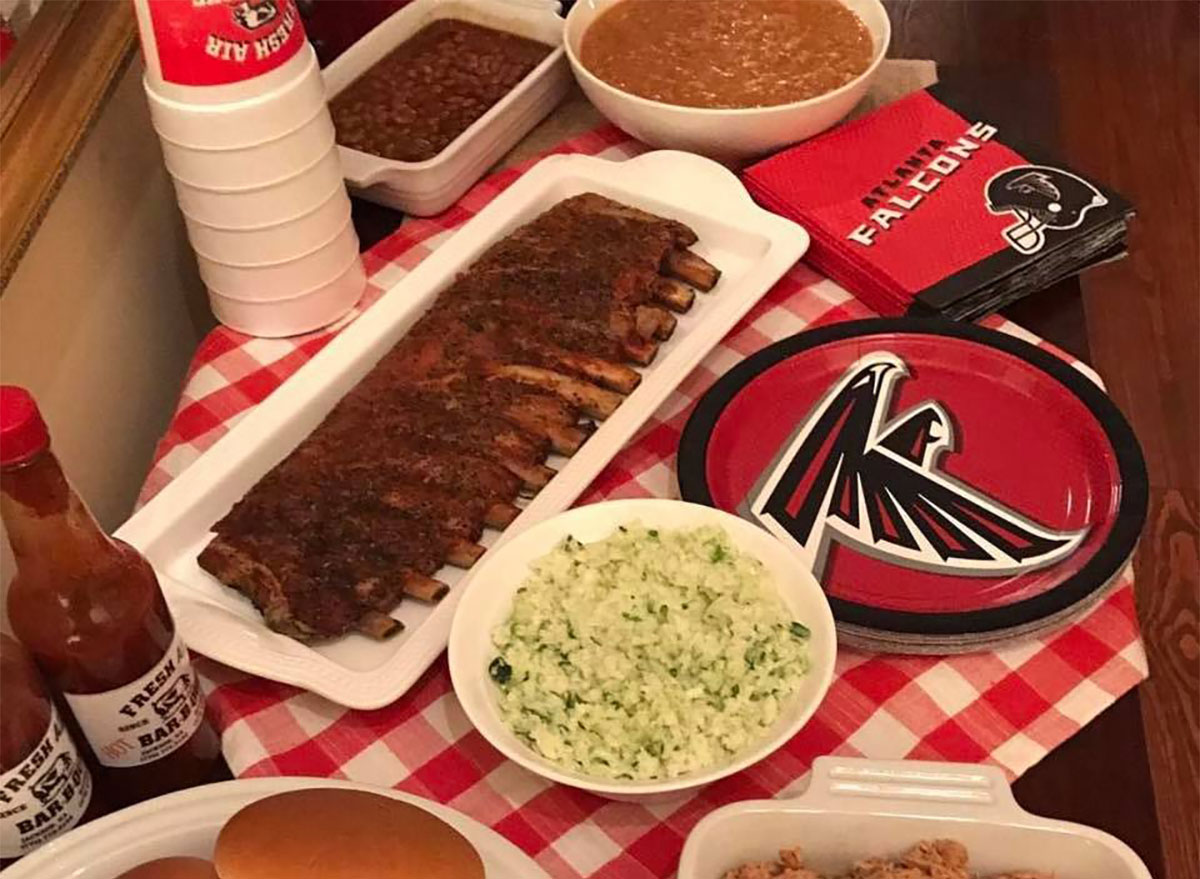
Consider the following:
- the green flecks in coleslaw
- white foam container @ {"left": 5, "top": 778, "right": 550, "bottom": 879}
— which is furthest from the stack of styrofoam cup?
white foam container @ {"left": 5, "top": 778, "right": 550, "bottom": 879}

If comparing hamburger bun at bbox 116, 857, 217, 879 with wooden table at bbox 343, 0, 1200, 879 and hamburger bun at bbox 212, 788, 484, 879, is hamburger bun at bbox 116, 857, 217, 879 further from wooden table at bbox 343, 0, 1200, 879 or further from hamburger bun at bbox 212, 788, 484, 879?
wooden table at bbox 343, 0, 1200, 879

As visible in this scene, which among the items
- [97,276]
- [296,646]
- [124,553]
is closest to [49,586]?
[124,553]

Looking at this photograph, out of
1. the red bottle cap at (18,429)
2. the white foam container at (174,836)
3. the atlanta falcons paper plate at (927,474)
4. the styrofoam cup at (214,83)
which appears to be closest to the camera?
the red bottle cap at (18,429)

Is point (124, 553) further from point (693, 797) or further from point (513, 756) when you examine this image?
point (693, 797)

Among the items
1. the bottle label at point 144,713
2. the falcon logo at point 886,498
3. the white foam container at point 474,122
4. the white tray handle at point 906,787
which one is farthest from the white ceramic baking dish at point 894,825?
the white foam container at point 474,122

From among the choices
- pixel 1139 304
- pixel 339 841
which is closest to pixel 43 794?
pixel 339 841

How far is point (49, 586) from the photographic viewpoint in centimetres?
80

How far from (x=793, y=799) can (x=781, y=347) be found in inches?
19.8

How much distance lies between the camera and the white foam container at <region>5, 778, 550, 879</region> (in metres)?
0.79

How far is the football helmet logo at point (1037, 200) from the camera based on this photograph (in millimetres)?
1285

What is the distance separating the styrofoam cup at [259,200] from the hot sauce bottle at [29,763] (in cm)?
52

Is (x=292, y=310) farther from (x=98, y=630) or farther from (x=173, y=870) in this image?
(x=173, y=870)

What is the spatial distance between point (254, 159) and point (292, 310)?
173mm

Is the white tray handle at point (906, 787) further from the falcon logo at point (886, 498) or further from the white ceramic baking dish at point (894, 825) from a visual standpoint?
the falcon logo at point (886, 498)
